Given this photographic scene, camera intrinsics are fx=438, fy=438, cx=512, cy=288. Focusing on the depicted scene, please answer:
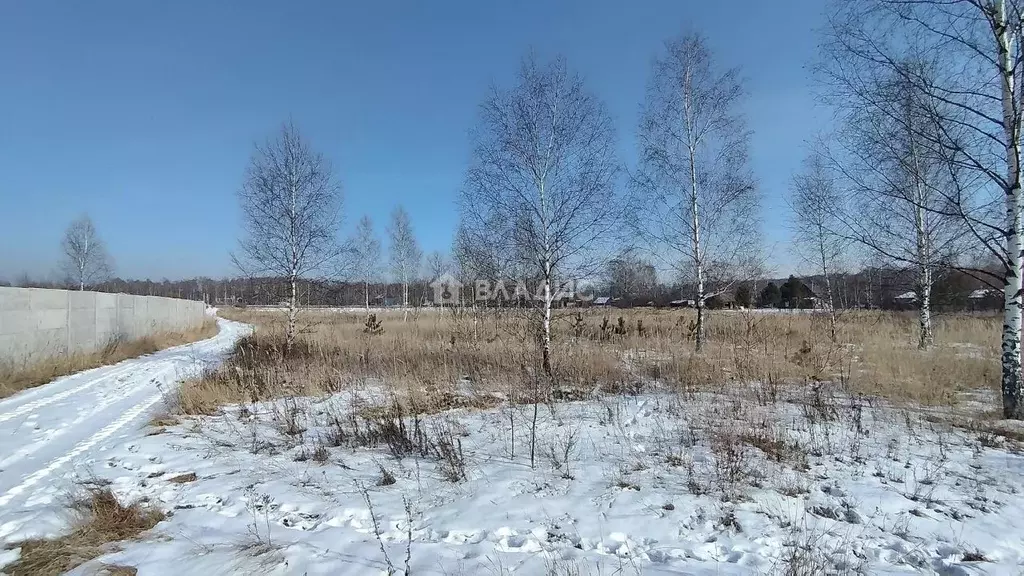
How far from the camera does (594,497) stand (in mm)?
3635

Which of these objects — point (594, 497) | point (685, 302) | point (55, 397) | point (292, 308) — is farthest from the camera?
point (685, 302)

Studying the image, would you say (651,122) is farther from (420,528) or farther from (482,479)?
(420,528)

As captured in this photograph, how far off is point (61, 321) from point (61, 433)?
819cm

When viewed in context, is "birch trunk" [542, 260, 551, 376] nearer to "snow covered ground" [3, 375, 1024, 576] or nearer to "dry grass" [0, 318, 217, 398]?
"snow covered ground" [3, 375, 1024, 576]

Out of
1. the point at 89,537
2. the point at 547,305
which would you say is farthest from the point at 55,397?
the point at 547,305

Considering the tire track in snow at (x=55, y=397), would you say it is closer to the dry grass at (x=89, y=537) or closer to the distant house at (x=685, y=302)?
the dry grass at (x=89, y=537)

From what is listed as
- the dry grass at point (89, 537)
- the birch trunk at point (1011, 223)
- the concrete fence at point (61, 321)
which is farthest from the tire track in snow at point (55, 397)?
the birch trunk at point (1011, 223)

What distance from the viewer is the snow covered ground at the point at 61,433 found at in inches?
142

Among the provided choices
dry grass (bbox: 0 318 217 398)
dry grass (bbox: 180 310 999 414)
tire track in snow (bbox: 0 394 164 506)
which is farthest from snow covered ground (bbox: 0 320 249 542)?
dry grass (bbox: 180 310 999 414)

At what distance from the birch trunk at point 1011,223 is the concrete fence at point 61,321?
17.6 meters

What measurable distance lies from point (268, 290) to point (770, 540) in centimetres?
1427

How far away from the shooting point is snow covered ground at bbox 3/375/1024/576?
9.16ft

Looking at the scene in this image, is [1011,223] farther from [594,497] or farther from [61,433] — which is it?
[61,433]

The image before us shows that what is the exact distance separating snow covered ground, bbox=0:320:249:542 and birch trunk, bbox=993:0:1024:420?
9.94 meters
